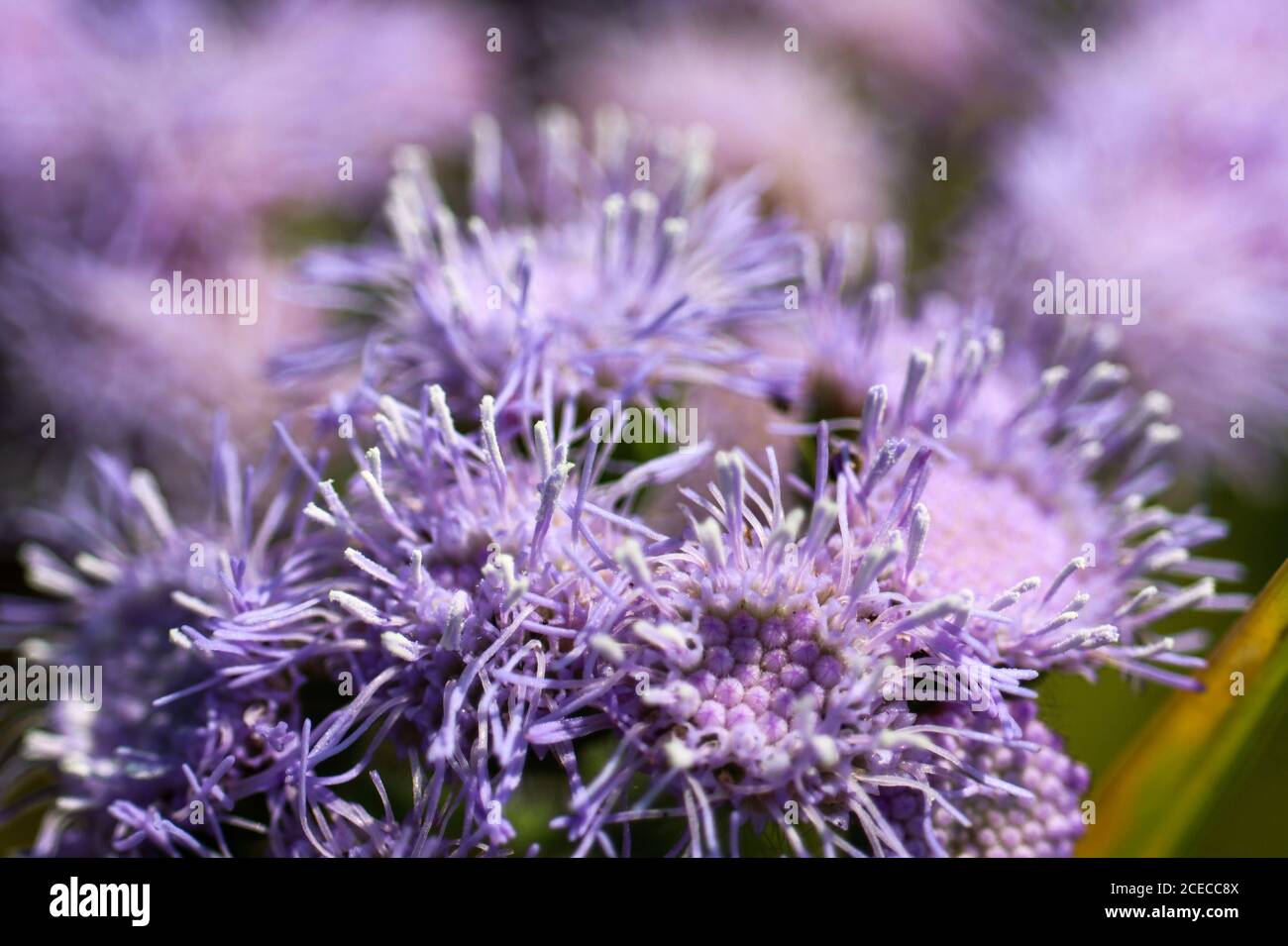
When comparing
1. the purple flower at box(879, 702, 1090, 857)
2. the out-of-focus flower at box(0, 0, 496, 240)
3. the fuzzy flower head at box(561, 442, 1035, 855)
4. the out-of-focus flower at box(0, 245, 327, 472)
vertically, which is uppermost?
the out-of-focus flower at box(0, 0, 496, 240)

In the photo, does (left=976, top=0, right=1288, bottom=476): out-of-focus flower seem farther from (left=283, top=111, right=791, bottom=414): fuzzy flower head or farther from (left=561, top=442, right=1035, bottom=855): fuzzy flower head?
(left=561, top=442, right=1035, bottom=855): fuzzy flower head

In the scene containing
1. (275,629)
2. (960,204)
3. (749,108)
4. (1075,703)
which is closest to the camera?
(275,629)

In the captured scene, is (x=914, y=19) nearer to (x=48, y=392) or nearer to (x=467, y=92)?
(x=467, y=92)

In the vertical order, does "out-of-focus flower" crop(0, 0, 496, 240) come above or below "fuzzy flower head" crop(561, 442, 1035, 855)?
above

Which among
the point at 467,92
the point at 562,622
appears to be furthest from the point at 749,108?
the point at 562,622

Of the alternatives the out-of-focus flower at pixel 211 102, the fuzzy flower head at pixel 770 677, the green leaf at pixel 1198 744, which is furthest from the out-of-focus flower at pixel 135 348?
the green leaf at pixel 1198 744

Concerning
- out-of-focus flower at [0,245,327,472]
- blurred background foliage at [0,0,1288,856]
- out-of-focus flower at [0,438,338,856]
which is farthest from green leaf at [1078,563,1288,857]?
out-of-focus flower at [0,245,327,472]

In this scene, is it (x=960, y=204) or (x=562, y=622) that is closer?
(x=562, y=622)
